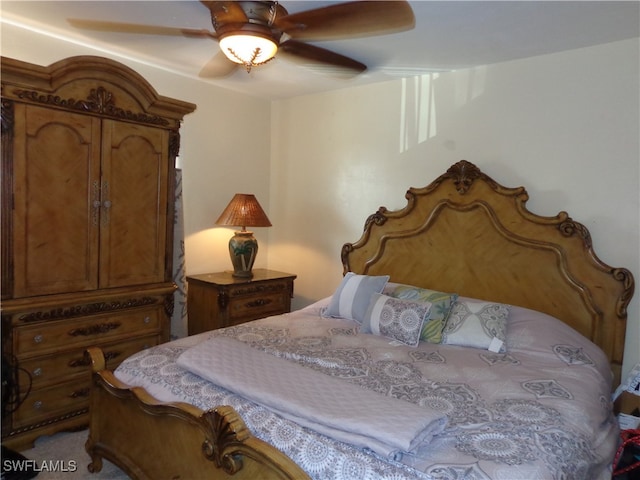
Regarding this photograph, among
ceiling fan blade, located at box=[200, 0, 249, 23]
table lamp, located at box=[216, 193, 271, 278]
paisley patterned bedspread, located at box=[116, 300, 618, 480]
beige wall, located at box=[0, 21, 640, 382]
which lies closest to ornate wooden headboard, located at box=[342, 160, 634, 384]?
beige wall, located at box=[0, 21, 640, 382]

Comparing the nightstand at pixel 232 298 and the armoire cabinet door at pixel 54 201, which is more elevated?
the armoire cabinet door at pixel 54 201

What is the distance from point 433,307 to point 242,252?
65.9 inches

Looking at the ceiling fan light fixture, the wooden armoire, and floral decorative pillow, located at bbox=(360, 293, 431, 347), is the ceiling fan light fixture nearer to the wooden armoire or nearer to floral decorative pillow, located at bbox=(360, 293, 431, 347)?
the wooden armoire

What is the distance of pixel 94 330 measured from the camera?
265 cm

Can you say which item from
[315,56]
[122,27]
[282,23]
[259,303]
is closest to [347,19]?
[282,23]

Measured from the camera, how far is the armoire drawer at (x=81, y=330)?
2.39 meters

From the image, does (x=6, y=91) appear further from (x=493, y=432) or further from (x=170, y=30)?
(x=493, y=432)

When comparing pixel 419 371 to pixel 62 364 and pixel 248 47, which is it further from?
pixel 62 364

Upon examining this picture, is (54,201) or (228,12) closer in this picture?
(228,12)

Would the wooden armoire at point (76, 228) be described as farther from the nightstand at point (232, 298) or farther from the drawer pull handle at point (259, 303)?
the drawer pull handle at point (259, 303)

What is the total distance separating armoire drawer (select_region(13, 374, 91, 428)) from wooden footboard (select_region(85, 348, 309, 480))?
0.56 meters

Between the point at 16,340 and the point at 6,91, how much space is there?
1.27 metres

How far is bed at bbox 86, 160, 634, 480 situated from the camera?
4.52 ft

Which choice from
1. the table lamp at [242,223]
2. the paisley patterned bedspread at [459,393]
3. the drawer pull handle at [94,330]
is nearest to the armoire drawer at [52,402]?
the drawer pull handle at [94,330]
